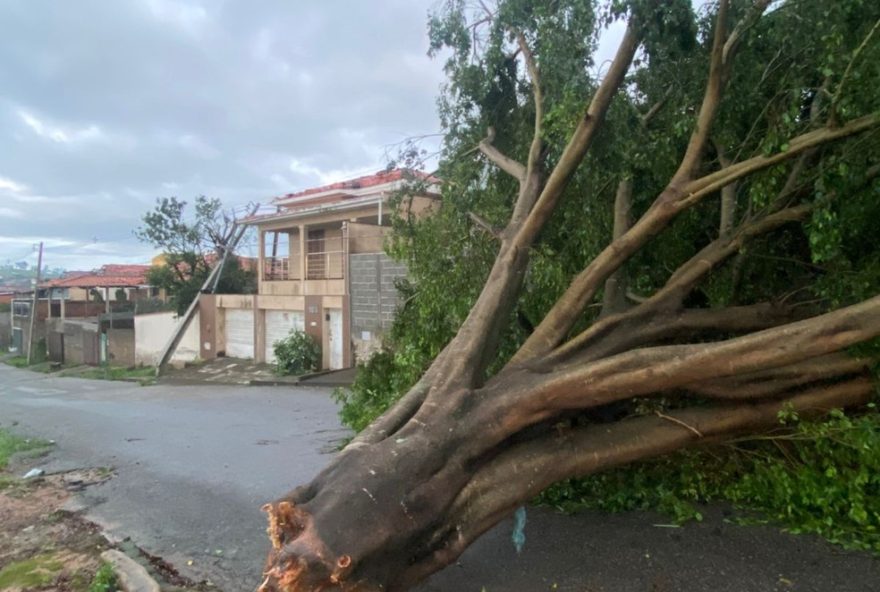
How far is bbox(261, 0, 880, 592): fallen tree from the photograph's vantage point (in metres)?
3.71

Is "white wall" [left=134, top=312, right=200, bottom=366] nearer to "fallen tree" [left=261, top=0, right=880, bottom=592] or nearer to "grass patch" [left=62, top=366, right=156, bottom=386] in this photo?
"grass patch" [left=62, top=366, right=156, bottom=386]

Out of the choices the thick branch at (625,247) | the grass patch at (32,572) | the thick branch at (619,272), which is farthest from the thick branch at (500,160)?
the grass patch at (32,572)

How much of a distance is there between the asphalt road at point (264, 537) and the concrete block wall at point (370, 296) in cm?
547

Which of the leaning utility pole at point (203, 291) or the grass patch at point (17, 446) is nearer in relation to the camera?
the grass patch at point (17, 446)

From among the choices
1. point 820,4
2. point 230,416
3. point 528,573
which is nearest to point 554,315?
point 528,573

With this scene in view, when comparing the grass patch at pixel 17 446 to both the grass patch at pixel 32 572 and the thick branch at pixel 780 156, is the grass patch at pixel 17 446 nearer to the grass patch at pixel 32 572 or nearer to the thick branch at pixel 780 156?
the grass patch at pixel 32 572

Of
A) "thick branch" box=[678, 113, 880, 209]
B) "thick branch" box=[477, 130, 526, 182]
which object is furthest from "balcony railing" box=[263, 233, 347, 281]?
"thick branch" box=[678, 113, 880, 209]

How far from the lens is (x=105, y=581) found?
4.76 m

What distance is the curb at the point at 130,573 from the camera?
4.67 metres

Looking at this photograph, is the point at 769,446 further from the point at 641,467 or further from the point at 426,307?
the point at 426,307

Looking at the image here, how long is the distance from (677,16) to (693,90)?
1018mm

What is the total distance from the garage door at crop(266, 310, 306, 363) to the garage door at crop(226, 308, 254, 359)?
38.9 inches

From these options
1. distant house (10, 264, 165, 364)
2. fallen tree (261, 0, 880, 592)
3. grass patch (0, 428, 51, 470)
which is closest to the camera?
fallen tree (261, 0, 880, 592)

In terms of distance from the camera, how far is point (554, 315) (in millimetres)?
5246
